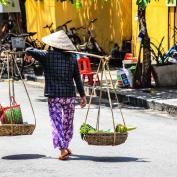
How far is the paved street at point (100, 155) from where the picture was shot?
7.31m

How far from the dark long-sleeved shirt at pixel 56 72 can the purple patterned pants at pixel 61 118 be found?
0.09m

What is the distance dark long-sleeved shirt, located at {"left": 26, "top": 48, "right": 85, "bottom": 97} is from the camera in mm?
7910

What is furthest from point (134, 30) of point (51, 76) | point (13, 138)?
point (51, 76)

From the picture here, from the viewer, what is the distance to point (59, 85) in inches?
312

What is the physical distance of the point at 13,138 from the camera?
952 cm

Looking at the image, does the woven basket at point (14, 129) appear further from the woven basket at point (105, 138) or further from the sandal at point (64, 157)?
the woven basket at point (105, 138)

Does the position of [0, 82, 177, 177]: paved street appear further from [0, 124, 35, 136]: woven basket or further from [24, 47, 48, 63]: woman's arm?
[24, 47, 48, 63]: woman's arm

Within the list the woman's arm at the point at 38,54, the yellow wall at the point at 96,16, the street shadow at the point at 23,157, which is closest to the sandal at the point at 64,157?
the street shadow at the point at 23,157

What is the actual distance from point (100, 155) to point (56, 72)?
1.20 m

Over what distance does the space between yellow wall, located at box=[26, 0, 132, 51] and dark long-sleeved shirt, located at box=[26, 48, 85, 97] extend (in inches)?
542

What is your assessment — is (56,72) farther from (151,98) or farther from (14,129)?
(151,98)

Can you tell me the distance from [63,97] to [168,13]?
10.9 m

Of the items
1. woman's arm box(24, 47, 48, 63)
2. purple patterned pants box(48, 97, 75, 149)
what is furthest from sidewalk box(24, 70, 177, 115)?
woman's arm box(24, 47, 48, 63)

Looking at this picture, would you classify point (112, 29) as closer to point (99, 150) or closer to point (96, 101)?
point (96, 101)
